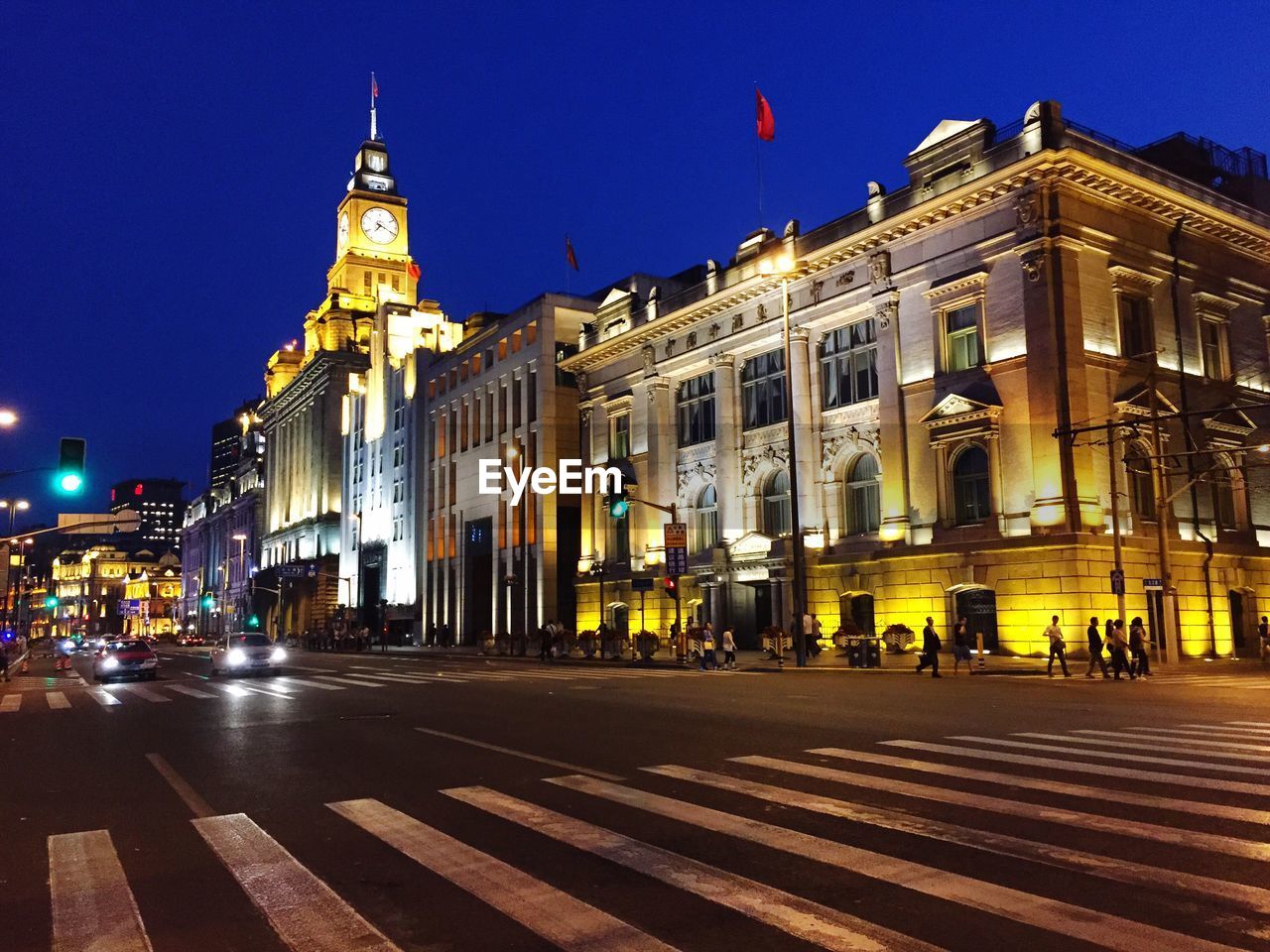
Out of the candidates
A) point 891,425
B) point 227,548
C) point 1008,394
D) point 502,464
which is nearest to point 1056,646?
point 1008,394

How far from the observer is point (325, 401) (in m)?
111

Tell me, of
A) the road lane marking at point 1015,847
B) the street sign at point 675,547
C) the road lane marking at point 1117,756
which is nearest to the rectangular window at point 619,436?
the street sign at point 675,547

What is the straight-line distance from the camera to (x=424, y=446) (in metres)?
78.9

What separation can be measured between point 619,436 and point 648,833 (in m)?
48.4

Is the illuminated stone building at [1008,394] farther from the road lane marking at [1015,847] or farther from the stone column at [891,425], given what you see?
the road lane marking at [1015,847]

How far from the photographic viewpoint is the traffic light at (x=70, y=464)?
22969mm

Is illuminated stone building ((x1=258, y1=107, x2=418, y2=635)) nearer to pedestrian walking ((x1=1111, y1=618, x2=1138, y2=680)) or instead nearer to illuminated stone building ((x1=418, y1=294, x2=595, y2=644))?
illuminated stone building ((x1=418, y1=294, x2=595, y2=644))

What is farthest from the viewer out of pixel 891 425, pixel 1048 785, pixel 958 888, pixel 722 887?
pixel 891 425

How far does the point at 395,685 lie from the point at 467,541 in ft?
144

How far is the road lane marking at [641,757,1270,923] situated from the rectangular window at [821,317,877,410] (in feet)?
104

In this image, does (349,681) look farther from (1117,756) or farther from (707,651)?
(1117,756)

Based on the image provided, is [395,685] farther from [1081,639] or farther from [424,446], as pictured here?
[424,446]

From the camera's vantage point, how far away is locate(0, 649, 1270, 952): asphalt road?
5.55 metres

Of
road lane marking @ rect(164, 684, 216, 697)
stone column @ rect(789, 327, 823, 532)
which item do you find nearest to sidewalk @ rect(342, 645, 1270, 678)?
stone column @ rect(789, 327, 823, 532)
